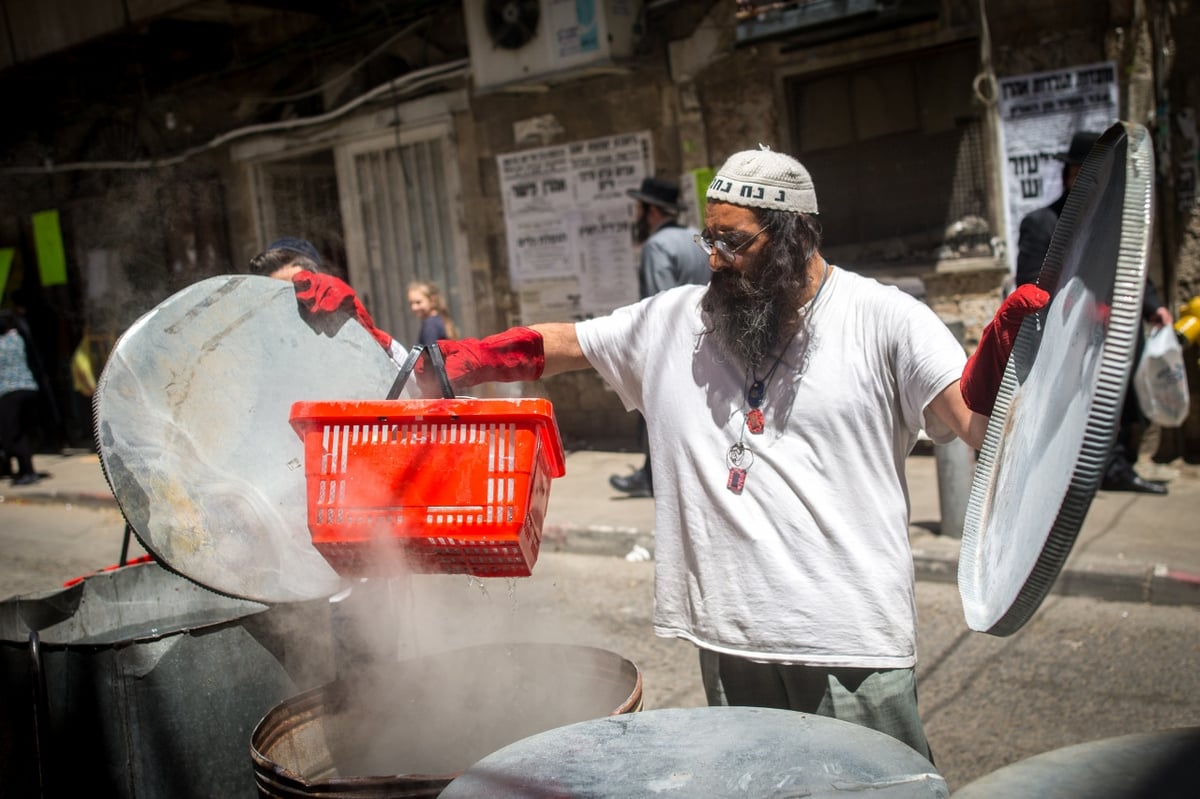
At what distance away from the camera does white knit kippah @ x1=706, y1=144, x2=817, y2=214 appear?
2.36 m

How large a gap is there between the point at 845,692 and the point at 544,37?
795cm

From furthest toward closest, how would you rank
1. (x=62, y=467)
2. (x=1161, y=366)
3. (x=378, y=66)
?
(x=62, y=467) → (x=378, y=66) → (x=1161, y=366)

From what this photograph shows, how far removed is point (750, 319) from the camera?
2.38m

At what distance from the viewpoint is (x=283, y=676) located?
282 cm

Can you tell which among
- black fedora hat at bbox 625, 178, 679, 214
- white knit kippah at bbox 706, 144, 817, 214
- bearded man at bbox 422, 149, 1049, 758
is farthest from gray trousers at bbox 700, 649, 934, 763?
black fedora hat at bbox 625, 178, 679, 214

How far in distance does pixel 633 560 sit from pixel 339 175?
263 inches

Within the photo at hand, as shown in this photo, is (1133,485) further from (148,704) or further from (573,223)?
(148,704)

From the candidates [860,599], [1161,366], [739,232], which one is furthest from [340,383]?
[1161,366]

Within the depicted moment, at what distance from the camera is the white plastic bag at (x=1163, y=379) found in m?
6.56

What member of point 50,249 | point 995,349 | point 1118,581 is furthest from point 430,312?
point 50,249

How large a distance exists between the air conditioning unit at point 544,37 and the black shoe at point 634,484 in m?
3.37

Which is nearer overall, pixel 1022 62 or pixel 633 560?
pixel 633 560

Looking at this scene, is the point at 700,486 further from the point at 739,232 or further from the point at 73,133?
the point at 73,133

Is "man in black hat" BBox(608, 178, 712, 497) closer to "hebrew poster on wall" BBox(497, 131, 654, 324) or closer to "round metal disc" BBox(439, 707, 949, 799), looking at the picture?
"hebrew poster on wall" BBox(497, 131, 654, 324)
